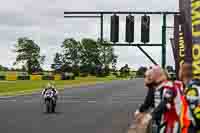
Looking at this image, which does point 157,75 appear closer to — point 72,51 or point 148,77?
point 148,77

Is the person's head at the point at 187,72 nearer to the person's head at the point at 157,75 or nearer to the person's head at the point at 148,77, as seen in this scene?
the person's head at the point at 157,75

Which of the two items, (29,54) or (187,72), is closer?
(187,72)

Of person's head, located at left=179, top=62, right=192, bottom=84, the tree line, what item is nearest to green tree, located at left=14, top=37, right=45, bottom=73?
the tree line

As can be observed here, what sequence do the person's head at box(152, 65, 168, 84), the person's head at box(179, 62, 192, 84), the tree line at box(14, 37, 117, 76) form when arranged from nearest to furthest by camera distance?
the person's head at box(152, 65, 168, 84)
the person's head at box(179, 62, 192, 84)
the tree line at box(14, 37, 117, 76)

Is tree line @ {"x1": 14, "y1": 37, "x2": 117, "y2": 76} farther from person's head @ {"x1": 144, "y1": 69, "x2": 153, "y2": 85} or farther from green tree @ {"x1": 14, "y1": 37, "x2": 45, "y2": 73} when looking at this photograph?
person's head @ {"x1": 144, "y1": 69, "x2": 153, "y2": 85}

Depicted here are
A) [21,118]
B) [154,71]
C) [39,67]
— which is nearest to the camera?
[154,71]

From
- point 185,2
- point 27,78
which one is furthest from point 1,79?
point 185,2

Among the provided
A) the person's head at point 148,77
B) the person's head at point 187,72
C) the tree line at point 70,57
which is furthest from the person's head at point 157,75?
the tree line at point 70,57

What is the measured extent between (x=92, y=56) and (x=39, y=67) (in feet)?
56.8

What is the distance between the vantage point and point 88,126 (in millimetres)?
20141

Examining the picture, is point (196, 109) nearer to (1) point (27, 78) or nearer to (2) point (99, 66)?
(1) point (27, 78)

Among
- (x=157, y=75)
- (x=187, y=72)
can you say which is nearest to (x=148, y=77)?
(x=157, y=75)

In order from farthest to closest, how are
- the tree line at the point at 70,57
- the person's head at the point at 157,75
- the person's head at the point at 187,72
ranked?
1. the tree line at the point at 70,57
2. the person's head at the point at 187,72
3. the person's head at the point at 157,75

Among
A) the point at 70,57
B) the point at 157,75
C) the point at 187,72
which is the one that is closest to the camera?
the point at 157,75
